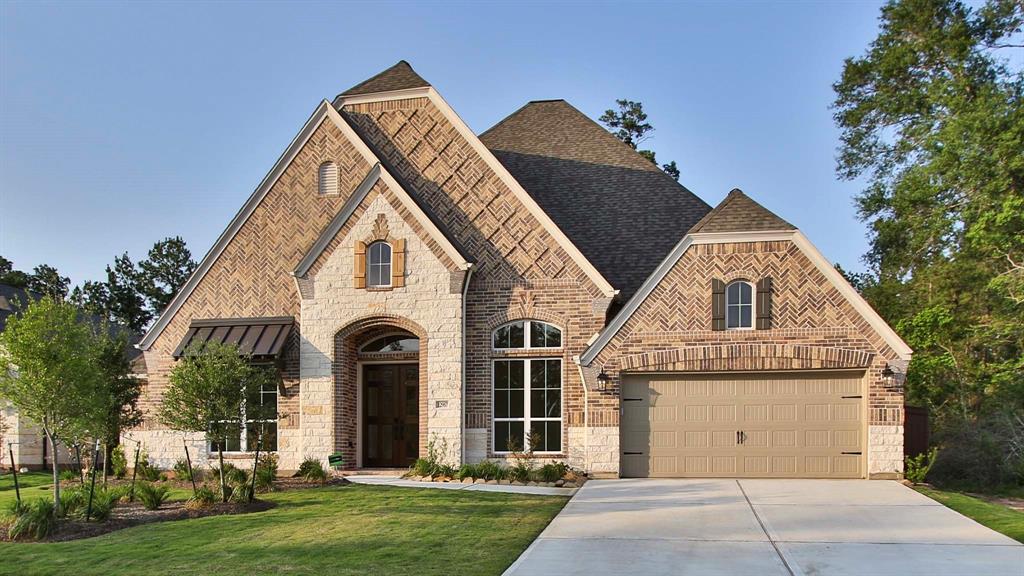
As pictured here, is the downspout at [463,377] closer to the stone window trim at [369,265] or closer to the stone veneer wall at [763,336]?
the stone window trim at [369,265]

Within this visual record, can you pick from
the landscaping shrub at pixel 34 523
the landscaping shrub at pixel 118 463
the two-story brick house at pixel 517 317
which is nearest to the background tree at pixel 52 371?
the landscaping shrub at pixel 34 523

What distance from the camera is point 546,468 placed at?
1738cm

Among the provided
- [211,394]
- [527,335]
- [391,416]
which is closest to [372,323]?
[391,416]

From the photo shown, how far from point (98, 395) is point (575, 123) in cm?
1575

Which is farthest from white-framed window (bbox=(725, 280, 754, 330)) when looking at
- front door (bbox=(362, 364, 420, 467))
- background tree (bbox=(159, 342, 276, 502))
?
background tree (bbox=(159, 342, 276, 502))

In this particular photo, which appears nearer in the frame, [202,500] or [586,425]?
[202,500]

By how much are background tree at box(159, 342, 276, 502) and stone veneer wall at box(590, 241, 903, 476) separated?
7.06 metres

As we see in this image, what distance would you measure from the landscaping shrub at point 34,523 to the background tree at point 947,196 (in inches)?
733

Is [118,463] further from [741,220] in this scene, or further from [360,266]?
[741,220]

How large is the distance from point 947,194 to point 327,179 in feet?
61.5

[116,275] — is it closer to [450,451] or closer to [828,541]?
[450,451]

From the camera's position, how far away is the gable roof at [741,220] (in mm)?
17094

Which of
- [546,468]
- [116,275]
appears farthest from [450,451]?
[116,275]

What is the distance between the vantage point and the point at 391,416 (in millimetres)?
20219
